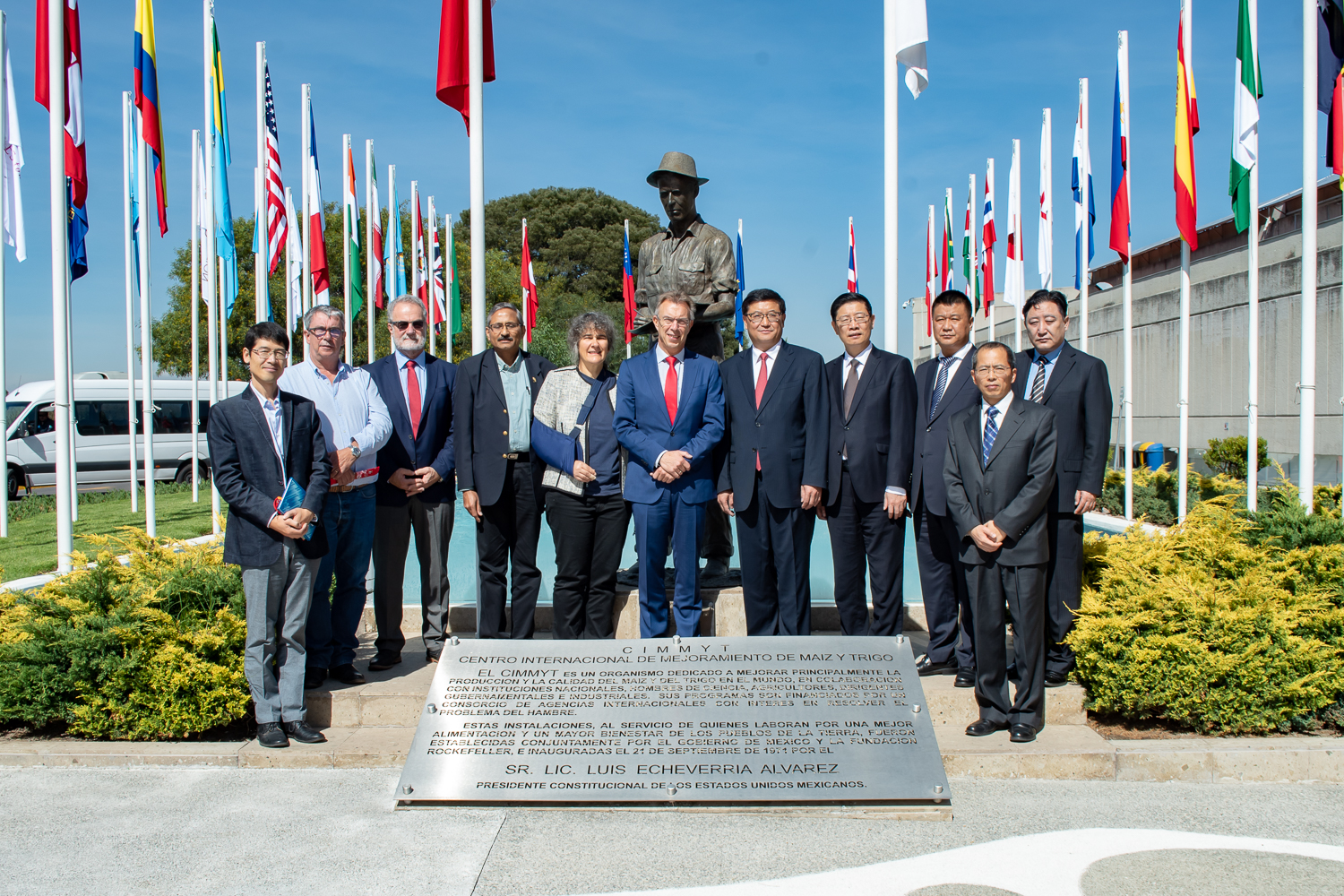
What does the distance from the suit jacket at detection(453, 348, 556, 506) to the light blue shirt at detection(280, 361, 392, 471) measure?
1.29 ft

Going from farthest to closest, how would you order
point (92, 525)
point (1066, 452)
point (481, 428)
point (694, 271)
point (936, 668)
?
point (92, 525) → point (694, 271) → point (481, 428) → point (936, 668) → point (1066, 452)

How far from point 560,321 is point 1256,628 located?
3037 centimetres

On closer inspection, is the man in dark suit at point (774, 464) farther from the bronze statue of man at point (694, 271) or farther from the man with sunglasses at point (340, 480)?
the man with sunglasses at point (340, 480)

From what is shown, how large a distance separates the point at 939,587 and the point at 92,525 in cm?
1280

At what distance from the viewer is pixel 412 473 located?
4.91m

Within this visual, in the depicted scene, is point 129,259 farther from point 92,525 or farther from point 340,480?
point 340,480

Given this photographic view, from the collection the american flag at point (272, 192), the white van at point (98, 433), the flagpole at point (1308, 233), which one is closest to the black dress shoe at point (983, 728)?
the flagpole at point (1308, 233)

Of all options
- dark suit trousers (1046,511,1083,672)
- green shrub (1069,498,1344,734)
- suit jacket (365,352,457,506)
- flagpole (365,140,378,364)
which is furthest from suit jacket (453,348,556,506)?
flagpole (365,140,378,364)

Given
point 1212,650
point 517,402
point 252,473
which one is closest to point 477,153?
point 517,402

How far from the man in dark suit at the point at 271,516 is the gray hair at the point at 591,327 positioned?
1.40 meters

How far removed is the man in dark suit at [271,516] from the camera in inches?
159

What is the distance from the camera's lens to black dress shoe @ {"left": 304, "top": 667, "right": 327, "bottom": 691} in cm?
462

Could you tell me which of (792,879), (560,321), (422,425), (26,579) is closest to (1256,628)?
(792,879)

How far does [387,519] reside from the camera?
4992mm
